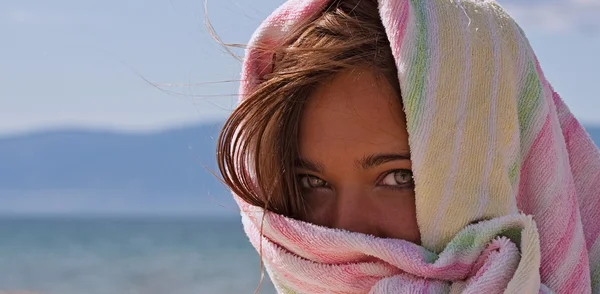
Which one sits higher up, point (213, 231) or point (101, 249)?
point (101, 249)

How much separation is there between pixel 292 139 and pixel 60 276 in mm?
19489

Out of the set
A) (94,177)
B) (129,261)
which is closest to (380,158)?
(129,261)

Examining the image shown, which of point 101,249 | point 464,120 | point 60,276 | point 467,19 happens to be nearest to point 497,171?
point 464,120

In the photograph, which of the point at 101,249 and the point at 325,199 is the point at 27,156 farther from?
the point at 325,199

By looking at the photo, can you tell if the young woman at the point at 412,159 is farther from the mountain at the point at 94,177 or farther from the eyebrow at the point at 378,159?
the mountain at the point at 94,177

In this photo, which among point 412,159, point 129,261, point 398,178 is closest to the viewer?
point 412,159

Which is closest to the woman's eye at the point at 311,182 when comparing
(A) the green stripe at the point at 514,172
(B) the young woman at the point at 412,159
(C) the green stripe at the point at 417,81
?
(B) the young woman at the point at 412,159

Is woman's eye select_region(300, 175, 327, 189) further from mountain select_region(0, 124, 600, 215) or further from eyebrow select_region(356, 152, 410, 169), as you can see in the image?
mountain select_region(0, 124, 600, 215)

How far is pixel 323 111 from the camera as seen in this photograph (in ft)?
7.06

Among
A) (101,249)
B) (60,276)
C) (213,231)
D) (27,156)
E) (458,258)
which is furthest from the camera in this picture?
(27,156)

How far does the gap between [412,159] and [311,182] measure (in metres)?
0.27

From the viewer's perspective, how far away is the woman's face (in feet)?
6.79

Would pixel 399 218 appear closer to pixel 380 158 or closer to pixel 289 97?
pixel 380 158

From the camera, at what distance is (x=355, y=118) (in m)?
2.09
